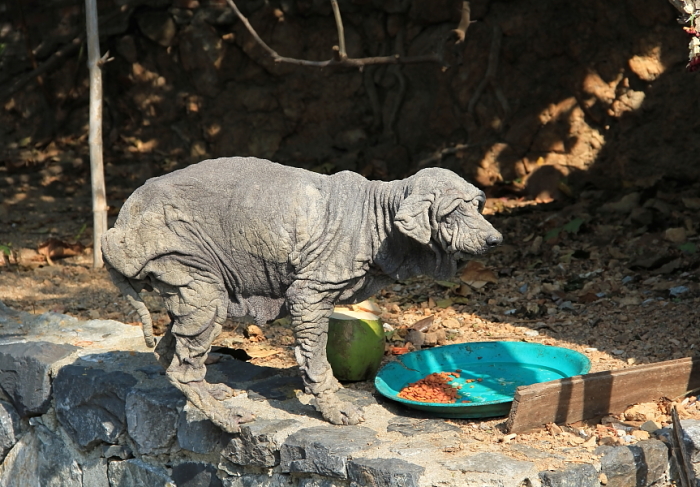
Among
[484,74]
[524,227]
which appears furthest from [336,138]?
[524,227]

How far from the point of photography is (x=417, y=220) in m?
3.55

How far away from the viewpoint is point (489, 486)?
3.20 m

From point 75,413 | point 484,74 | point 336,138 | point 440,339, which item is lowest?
point 75,413

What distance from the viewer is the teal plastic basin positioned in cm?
424

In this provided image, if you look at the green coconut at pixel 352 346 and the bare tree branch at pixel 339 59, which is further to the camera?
the bare tree branch at pixel 339 59

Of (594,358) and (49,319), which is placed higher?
(594,358)

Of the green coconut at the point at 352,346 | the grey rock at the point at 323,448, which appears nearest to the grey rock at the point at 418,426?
the grey rock at the point at 323,448

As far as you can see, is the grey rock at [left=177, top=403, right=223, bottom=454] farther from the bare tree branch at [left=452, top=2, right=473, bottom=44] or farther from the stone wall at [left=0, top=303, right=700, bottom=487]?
the bare tree branch at [left=452, top=2, right=473, bottom=44]

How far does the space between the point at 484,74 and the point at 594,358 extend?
411 centimetres

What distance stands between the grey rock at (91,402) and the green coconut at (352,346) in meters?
1.14

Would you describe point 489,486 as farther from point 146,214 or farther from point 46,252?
point 46,252

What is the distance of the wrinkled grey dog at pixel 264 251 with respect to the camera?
12.2 feet

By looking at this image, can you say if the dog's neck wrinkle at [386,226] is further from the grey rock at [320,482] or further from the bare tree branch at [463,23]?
the bare tree branch at [463,23]

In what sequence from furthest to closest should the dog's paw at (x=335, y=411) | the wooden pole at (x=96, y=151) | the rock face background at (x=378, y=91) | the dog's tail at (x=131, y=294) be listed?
the rock face background at (x=378, y=91) < the wooden pole at (x=96, y=151) < the dog's tail at (x=131, y=294) < the dog's paw at (x=335, y=411)
